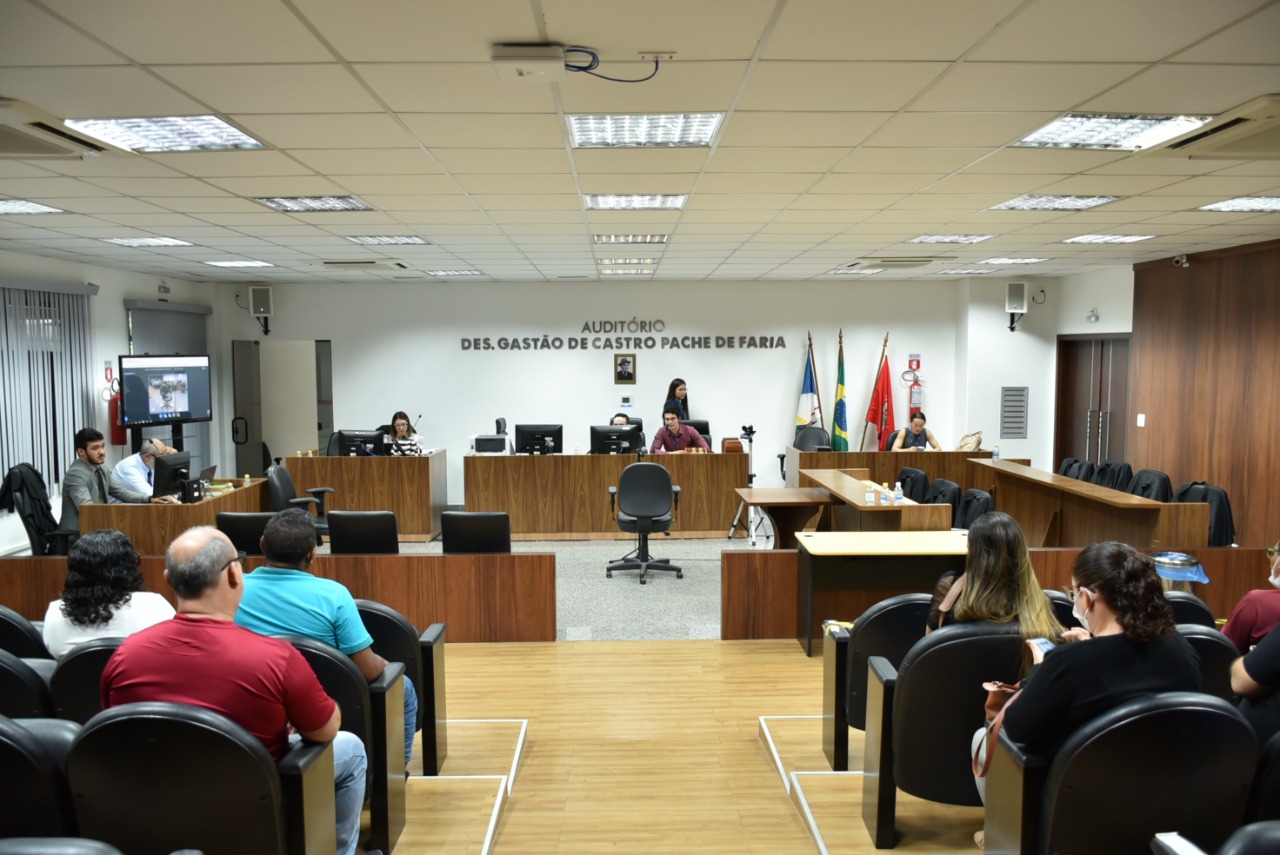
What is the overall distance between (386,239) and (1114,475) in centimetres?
716

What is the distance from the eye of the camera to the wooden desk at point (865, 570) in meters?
5.11

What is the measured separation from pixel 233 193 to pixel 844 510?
5120 mm

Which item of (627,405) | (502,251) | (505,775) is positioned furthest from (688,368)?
(505,775)

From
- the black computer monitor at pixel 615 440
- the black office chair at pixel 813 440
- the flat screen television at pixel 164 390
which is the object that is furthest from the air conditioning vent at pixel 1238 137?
the flat screen television at pixel 164 390

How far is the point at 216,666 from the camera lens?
2.11 m

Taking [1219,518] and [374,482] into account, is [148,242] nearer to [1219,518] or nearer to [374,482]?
[374,482]

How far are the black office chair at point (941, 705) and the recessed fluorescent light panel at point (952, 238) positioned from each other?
18.6ft

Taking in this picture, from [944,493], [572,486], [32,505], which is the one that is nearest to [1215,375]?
[944,493]

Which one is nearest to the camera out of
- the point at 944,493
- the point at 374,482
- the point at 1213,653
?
the point at 1213,653

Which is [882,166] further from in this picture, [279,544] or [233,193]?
[233,193]

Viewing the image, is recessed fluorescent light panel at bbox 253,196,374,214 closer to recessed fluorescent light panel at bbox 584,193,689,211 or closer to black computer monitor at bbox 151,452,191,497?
recessed fluorescent light panel at bbox 584,193,689,211

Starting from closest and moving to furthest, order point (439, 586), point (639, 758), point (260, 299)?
point (639, 758)
point (439, 586)
point (260, 299)

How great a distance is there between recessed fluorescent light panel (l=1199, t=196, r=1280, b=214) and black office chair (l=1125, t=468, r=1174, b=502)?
211 centimetres

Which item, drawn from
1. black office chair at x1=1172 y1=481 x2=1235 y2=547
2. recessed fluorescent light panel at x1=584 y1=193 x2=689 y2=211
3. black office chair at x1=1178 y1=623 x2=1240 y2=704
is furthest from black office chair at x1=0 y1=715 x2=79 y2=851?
black office chair at x1=1172 y1=481 x2=1235 y2=547
